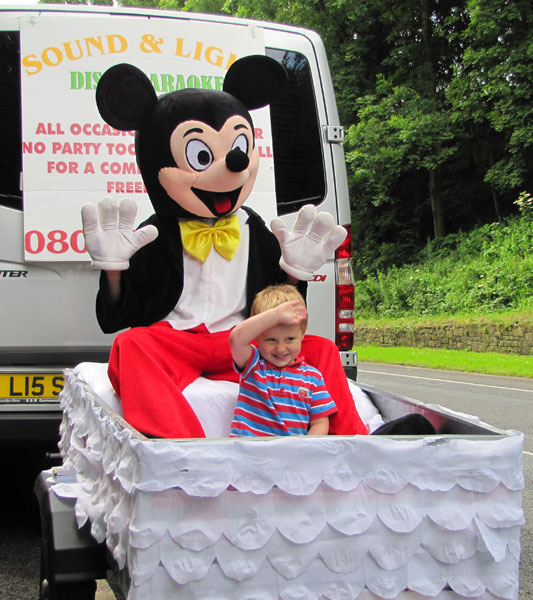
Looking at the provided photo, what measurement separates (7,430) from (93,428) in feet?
5.12

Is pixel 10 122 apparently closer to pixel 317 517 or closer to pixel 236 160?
pixel 236 160

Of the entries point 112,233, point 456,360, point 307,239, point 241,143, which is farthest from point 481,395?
point 112,233

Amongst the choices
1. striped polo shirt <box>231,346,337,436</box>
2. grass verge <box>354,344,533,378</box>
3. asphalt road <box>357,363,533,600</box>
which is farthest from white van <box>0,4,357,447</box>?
grass verge <box>354,344,533,378</box>

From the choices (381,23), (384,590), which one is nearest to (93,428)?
(384,590)

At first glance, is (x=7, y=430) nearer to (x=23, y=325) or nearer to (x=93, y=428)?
(x=23, y=325)

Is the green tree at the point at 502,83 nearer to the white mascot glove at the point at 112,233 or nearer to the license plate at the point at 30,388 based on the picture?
the license plate at the point at 30,388

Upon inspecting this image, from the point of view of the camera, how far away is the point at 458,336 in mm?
18953

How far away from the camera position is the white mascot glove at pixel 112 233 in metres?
3.52

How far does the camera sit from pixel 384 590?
2.34 meters

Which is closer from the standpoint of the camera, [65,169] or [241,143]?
[241,143]

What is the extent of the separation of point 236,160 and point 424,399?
721 cm

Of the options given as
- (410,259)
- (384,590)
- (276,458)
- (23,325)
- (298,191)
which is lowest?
(384,590)

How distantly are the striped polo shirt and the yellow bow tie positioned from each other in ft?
2.86

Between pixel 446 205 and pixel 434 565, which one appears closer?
pixel 434 565
